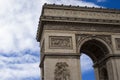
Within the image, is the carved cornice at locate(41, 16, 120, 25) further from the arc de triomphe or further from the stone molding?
the stone molding

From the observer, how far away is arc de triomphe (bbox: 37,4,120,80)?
21.3 metres

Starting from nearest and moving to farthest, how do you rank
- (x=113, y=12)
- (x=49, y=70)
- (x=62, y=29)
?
(x=49, y=70)
(x=62, y=29)
(x=113, y=12)

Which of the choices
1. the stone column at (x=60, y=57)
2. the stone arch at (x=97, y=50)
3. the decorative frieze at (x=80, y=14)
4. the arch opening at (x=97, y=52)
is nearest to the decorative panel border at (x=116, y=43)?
the stone arch at (x=97, y=50)

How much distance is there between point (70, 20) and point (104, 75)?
692 centimetres

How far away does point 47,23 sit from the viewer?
22.3 meters

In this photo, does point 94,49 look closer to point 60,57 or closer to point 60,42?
point 60,42

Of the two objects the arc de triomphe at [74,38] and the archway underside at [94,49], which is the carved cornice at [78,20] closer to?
the arc de triomphe at [74,38]

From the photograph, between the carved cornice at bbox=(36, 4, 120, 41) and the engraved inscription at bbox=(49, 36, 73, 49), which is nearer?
the engraved inscription at bbox=(49, 36, 73, 49)

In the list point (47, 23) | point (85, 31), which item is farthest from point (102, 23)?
point (47, 23)

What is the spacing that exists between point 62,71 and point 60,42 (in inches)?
102

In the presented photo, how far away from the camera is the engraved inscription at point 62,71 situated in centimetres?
2103

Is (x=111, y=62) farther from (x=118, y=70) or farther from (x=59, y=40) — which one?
(x=59, y=40)

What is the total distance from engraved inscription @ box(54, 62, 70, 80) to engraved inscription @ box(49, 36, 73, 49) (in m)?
1.55

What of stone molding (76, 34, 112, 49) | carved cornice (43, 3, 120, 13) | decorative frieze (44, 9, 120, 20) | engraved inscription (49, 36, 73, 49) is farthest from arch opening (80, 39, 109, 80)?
carved cornice (43, 3, 120, 13)
